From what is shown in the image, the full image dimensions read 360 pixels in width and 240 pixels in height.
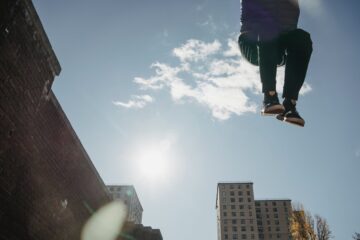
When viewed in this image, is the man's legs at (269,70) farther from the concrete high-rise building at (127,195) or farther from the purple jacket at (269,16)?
the concrete high-rise building at (127,195)

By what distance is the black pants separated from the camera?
9.38 ft

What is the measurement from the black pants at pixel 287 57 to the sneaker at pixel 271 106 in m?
0.07

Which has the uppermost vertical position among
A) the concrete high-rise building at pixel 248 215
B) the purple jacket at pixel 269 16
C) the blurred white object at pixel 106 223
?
the concrete high-rise building at pixel 248 215

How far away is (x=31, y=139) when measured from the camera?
4363 millimetres

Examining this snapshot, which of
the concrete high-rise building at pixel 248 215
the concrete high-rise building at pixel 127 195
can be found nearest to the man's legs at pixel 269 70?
the concrete high-rise building at pixel 127 195

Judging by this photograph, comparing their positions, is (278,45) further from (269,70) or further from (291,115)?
(291,115)

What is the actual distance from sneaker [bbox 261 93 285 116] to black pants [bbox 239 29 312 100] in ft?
0.24

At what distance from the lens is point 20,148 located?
4.11 meters

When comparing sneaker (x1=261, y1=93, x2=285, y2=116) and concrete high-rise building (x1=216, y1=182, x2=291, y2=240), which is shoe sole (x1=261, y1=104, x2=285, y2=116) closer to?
sneaker (x1=261, y1=93, x2=285, y2=116)

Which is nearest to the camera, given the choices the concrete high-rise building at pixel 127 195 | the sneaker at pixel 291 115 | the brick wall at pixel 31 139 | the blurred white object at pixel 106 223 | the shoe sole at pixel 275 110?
the shoe sole at pixel 275 110

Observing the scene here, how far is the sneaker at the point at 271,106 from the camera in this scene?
278 cm

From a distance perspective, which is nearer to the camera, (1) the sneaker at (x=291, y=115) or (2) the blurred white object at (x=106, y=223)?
(1) the sneaker at (x=291, y=115)

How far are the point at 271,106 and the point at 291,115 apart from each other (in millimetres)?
276

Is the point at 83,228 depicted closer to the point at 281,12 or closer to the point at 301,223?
the point at 281,12
